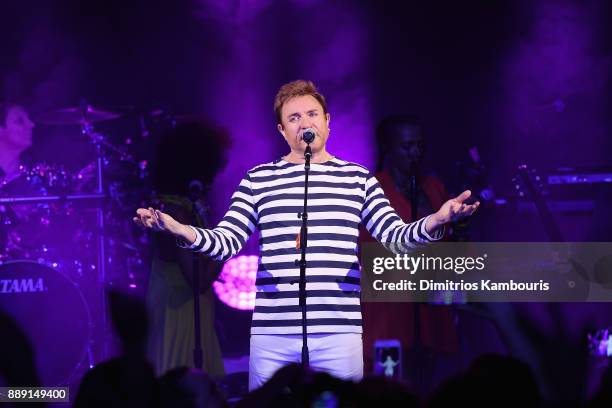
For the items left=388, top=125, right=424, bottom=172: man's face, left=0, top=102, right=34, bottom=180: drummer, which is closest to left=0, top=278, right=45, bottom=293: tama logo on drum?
left=0, top=102, right=34, bottom=180: drummer

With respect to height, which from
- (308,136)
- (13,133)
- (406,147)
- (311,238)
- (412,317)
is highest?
(13,133)

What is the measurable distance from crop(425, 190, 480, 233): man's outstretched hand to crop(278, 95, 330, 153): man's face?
81 centimetres

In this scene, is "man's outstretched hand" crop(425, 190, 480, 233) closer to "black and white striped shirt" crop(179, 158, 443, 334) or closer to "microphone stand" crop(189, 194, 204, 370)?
"black and white striped shirt" crop(179, 158, 443, 334)

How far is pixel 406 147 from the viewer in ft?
22.9

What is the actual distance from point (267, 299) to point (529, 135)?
3.81 m

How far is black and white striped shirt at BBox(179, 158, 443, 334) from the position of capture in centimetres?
497

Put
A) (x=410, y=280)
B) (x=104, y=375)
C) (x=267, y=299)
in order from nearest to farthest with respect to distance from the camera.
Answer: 1. (x=104, y=375)
2. (x=267, y=299)
3. (x=410, y=280)

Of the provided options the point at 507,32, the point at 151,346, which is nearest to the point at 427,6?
the point at 507,32

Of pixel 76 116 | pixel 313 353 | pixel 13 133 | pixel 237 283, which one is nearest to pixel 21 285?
pixel 13 133

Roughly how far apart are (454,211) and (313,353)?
1.05m

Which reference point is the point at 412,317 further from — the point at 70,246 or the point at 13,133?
the point at 13,133

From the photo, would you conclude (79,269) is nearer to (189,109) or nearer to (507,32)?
(189,109)

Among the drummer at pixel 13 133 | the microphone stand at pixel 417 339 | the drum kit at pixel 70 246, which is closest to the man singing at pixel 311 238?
the microphone stand at pixel 417 339

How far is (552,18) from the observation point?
7.76 meters
